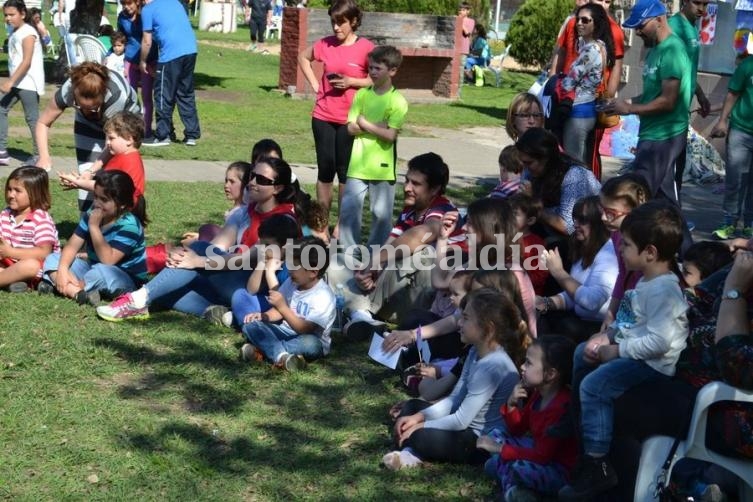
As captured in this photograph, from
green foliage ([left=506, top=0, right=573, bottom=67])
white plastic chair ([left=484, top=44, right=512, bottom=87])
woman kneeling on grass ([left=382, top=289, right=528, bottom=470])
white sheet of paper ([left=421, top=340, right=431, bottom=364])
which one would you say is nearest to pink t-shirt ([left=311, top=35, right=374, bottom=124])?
white sheet of paper ([left=421, top=340, right=431, bottom=364])

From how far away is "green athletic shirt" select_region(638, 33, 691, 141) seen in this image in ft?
24.3

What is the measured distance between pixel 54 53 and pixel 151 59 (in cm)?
1355

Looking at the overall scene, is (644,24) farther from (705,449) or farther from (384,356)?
(705,449)

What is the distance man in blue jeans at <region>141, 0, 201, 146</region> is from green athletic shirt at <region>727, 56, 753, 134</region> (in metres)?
6.66

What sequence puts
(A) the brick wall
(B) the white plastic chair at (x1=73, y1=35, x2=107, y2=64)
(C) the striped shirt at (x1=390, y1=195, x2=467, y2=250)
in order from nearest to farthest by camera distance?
(C) the striped shirt at (x1=390, y1=195, x2=467, y2=250) → (B) the white plastic chair at (x1=73, y1=35, x2=107, y2=64) → (A) the brick wall

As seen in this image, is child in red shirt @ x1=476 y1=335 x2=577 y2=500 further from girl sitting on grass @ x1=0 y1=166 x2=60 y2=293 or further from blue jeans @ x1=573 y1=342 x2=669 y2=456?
girl sitting on grass @ x1=0 y1=166 x2=60 y2=293

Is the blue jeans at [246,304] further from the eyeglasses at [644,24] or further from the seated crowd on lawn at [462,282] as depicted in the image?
the eyeglasses at [644,24]

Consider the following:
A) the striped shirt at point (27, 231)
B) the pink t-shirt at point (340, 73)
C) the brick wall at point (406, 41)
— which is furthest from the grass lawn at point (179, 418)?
the brick wall at point (406, 41)

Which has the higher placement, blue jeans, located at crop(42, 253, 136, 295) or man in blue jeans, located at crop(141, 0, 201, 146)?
man in blue jeans, located at crop(141, 0, 201, 146)

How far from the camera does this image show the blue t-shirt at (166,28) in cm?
1352

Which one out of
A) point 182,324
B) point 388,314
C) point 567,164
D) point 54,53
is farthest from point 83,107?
point 54,53

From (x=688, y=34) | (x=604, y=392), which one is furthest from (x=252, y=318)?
(x=688, y=34)

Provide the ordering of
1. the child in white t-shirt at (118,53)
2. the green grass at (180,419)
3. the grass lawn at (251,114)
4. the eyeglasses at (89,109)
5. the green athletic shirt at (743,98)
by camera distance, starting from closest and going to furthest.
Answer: the green grass at (180,419)
the eyeglasses at (89,109)
the green athletic shirt at (743,98)
the grass lawn at (251,114)
the child in white t-shirt at (118,53)

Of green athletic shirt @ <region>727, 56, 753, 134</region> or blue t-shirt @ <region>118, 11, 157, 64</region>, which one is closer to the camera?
green athletic shirt @ <region>727, 56, 753, 134</region>
